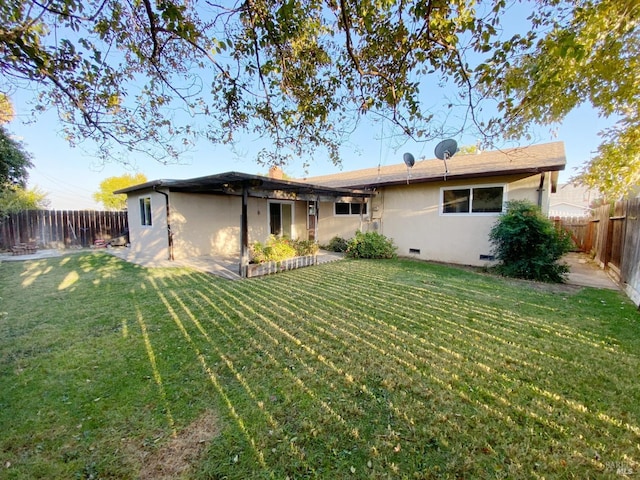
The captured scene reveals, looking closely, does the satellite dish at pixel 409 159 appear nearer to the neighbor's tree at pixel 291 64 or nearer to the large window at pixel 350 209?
the large window at pixel 350 209

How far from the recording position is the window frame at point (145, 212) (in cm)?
1029

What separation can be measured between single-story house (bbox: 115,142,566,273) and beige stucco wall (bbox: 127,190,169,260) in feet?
0.12

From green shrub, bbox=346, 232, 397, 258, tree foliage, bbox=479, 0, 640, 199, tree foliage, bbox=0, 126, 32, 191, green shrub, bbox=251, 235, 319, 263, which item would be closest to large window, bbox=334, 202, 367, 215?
green shrub, bbox=346, 232, 397, 258

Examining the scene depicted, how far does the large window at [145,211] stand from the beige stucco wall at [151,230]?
14 cm

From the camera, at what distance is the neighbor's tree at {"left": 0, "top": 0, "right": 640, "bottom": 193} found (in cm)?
250

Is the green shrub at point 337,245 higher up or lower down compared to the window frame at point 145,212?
lower down

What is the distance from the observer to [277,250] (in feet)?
25.6

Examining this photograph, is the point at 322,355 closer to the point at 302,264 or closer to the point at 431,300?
the point at 431,300

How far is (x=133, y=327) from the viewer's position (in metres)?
3.77

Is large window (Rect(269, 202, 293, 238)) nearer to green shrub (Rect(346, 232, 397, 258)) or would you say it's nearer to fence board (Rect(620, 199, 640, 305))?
green shrub (Rect(346, 232, 397, 258))

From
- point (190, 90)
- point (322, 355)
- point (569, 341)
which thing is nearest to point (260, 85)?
point (190, 90)

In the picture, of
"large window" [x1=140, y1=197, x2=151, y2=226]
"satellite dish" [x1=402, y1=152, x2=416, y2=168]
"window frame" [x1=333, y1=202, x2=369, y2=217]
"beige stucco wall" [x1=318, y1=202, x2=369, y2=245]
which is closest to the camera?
"satellite dish" [x1=402, y1=152, x2=416, y2=168]

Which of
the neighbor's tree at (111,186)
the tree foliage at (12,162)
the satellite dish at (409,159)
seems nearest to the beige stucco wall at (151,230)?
the tree foliage at (12,162)

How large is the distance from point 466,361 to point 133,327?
4.25 m
